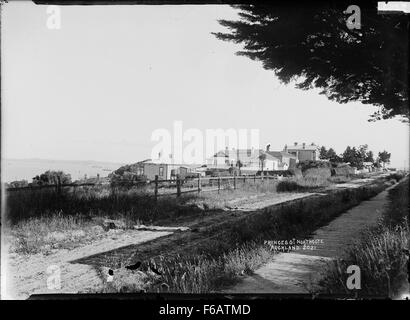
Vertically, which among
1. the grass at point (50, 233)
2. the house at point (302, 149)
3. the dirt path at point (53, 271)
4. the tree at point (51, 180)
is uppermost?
the house at point (302, 149)

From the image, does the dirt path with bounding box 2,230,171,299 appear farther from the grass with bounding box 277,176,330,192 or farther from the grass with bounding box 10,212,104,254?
the grass with bounding box 277,176,330,192

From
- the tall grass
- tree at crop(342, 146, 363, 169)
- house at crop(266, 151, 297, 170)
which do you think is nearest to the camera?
tree at crop(342, 146, 363, 169)

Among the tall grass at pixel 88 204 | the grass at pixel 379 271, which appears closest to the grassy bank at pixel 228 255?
the grass at pixel 379 271

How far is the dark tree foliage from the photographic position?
5.44m

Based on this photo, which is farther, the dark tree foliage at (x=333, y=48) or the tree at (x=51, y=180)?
the tree at (x=51, y=180)

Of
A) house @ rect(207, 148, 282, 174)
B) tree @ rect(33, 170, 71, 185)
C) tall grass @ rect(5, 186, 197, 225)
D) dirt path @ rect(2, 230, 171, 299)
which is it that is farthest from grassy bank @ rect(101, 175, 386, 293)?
tree @ rect(33, 170, 71, 185)

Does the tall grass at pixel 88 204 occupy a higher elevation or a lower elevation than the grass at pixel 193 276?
higher

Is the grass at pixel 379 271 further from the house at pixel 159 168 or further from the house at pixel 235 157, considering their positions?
the house at pixel 159 168

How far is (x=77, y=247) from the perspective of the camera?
8.09 meters

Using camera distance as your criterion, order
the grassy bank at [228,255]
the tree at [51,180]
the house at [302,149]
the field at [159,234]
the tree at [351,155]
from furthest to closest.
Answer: the tree at [51,180] < the house at [302,149] < the tree at [351,155] < the field at [159,234] < the grassy bank at [228,255]

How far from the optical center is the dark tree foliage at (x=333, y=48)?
5.44 metres
